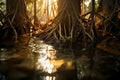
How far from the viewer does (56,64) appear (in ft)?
19.2

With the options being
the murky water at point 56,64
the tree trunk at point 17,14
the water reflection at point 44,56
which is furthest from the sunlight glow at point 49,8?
the murky water at point 56,64

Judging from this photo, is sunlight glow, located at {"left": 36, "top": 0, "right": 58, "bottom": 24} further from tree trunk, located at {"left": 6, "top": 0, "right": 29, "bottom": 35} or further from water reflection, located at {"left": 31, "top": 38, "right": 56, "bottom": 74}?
water reflection, located at {"left": 31, "top": 38, "right": 56, "bottom": 74}

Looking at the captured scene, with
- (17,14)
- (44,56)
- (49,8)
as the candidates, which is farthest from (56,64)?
(49,8)

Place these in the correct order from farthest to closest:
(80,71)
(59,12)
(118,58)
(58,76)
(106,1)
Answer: (106,1)
(59,12)
(118,58)
(80,71)
(58,76)

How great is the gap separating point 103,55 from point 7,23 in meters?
4.15

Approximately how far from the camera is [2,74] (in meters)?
5.12

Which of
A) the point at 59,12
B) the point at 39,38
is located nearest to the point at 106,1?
the point at 59,12

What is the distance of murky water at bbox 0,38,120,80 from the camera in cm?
506

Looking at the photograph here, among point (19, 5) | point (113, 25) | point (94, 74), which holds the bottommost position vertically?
point (94, 74)

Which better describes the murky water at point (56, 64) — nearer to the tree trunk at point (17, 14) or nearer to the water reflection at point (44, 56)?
the water reflection at point (44, 56)

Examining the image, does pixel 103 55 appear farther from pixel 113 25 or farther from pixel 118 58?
pixel 113 25

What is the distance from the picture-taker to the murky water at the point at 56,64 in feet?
16.6

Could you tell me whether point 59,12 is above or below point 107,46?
above

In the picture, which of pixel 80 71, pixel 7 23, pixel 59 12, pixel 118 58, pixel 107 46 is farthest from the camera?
pixel 7 23
